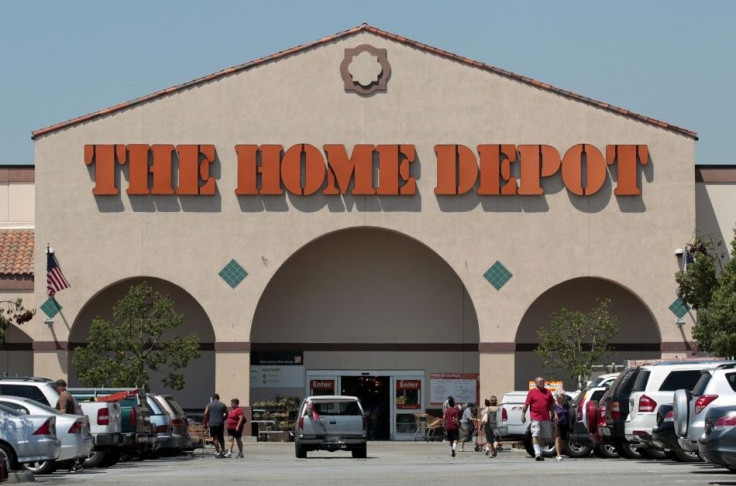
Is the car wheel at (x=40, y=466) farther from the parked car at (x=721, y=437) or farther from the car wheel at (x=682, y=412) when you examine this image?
the parked car at (x=721, y=437)

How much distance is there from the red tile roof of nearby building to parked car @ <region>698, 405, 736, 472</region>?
102 ft

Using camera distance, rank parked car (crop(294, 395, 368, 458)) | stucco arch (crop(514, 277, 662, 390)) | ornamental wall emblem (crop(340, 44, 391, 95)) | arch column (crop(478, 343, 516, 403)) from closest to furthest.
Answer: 1. parked car (crop(294, 395, 368, 458))
2. arch column (crop(478, 343, 516, 403))
3. ornamental wall emblem (crop(340, 44, 391, 95))
4. stucco arch (crop(514, 277, 662, 390))

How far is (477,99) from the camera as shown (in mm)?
48031

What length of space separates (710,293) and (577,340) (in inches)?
176

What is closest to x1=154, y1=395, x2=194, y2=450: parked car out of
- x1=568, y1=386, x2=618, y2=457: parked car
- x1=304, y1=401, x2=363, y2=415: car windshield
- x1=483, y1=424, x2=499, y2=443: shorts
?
x1=304, y1=401, x2=363, y2=415: car windshield

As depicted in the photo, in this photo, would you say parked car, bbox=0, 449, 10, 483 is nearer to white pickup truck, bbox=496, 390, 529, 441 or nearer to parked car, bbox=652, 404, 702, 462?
parked car, bbox=652, 404, 702, 462

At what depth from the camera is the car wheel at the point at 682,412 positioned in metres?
23.9

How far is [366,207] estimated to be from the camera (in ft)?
157

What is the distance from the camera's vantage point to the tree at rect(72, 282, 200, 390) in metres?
45.8

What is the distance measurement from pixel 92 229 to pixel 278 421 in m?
8.51

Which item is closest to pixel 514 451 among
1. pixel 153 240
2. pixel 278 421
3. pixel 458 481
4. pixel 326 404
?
pixel 326 404

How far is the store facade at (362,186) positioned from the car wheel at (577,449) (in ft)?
46.0

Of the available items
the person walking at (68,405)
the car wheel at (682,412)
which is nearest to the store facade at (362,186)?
the person walking at (68,405)

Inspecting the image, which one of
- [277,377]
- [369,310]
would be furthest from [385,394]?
[277,377]
